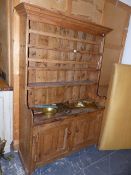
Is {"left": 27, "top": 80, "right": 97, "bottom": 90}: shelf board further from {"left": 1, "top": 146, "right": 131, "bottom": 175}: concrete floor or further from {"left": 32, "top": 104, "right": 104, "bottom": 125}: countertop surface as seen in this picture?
{"left": 1, "top": 146, "right": 131, "bottom": 175}: concrete floor

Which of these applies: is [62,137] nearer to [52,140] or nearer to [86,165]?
[52,140]

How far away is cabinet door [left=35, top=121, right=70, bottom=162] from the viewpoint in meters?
1.76

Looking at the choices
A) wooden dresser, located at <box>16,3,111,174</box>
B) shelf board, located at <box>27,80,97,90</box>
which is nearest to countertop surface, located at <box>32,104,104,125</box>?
wooden dresser, located at <box>16,3,111,174</box>

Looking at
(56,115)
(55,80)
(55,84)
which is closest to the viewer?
(56,115)

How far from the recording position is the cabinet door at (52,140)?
5.79ft

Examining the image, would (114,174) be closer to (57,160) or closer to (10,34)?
(57,160)

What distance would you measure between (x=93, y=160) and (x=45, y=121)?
1.07 m

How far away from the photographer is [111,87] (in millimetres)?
2197

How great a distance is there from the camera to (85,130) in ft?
7.22

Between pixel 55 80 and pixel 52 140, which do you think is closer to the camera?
pixel 52 140

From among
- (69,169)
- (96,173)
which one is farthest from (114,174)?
(69,169)

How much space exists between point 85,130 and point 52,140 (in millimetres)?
555

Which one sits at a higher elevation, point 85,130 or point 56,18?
point 56,18

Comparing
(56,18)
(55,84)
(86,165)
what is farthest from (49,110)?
(56,18)
